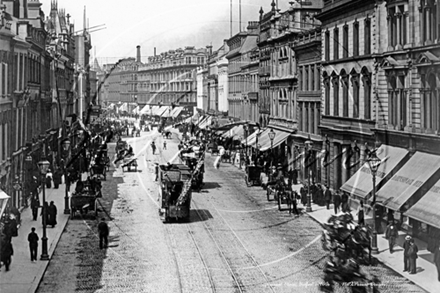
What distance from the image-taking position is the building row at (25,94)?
125 ft

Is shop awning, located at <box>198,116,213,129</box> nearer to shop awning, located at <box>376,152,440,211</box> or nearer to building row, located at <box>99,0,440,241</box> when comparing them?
building row, located at <box>99,0,440,241</box>

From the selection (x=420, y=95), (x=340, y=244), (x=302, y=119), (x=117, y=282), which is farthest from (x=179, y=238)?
(x=302, y=119)

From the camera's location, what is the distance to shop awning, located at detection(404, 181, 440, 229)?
2590 centimetres

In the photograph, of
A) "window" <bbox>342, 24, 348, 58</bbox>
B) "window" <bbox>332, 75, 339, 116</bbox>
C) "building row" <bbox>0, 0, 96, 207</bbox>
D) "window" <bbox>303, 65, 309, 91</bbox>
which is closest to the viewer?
"building row" <bbox>0, 0, 96, 207</bbox>

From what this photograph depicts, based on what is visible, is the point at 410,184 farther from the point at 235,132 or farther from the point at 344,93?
the point at 235,132

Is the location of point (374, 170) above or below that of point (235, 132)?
below

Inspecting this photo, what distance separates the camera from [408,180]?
31.1 m

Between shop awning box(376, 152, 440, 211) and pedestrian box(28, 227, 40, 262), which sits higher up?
shop awning box(376, 152, 440, 211)

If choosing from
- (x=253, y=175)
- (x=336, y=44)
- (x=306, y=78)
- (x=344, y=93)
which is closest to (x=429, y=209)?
(x=344, y=93)

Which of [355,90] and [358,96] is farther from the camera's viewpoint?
[355,90]

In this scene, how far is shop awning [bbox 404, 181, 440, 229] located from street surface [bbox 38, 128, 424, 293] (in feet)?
8.28

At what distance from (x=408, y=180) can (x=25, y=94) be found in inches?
1025

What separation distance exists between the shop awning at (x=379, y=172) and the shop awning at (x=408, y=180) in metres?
1.01

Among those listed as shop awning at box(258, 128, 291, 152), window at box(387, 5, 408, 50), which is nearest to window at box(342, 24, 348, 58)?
window at box(387, 5, 408, 50)
